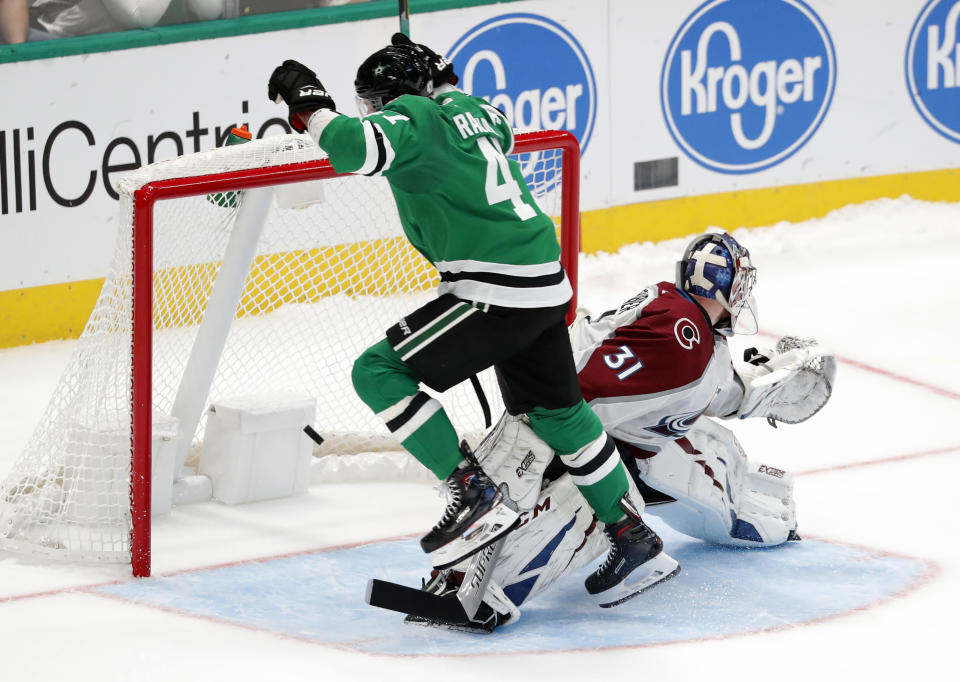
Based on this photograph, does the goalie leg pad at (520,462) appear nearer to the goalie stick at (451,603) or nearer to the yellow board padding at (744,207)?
the goalie stick at (451,603)

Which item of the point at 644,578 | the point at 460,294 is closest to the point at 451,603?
the point at 644,578

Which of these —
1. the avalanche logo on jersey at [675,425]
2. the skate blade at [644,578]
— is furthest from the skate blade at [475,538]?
the avalanche logo on jersey at [675,425]

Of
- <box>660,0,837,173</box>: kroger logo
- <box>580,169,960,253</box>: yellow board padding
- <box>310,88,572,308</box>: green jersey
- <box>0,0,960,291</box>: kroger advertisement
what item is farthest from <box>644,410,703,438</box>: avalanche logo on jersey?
<box>660,0,837,173</box>: kroger logo

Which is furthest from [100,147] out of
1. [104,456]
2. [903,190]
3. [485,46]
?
[903,190]

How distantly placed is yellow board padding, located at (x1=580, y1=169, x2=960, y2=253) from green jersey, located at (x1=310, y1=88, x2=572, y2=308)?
3.30m

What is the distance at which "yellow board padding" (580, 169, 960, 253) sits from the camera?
262 inches

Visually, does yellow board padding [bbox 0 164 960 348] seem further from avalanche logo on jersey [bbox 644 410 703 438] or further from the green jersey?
avalanche logo on jersey [bbox 644 410 703 438]

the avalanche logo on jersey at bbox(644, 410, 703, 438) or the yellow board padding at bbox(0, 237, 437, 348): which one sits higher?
the yellow board padding at bbox(0, 237, 437, 348)

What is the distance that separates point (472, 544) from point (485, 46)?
344cm

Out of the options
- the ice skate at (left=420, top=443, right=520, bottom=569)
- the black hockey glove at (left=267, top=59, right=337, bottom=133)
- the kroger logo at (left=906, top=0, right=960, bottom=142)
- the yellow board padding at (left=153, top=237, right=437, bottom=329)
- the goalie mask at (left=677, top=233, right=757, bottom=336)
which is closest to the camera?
the black hockey glove at (left=267, top=59, right=337, bottom=133)

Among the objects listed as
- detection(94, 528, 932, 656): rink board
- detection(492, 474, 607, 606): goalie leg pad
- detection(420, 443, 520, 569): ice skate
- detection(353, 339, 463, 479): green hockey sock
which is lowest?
detection(94, 528, 932, 656): rink board

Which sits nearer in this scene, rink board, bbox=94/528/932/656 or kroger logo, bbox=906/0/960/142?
rink board, bbox=94/528/932/656

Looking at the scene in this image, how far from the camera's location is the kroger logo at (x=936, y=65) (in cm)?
709

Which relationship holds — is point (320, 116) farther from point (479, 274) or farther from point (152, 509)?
point (152, 509)
